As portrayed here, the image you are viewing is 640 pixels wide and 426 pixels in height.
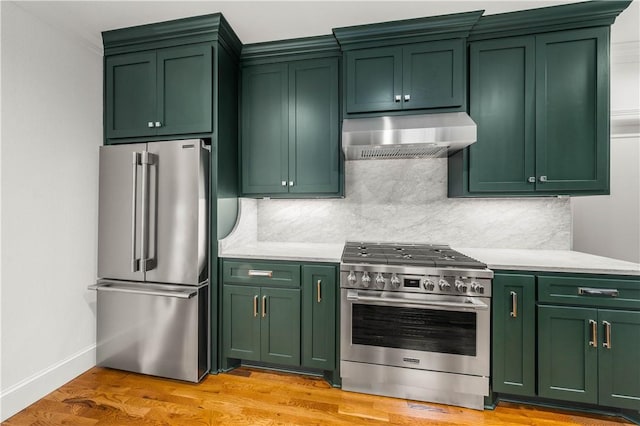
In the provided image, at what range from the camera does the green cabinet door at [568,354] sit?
6.11ft

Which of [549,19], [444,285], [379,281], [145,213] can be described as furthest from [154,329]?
[549,19]

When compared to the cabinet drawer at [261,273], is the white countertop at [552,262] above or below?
above

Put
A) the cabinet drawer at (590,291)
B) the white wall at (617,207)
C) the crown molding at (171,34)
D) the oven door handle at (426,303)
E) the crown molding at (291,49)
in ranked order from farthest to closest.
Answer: the white wall at (617,207), the crown molding at (291,49), the crown molding at (171,34), the oven door handle at (426,303), the cabinet drawer at (590,291)

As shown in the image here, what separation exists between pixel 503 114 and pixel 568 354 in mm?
1678

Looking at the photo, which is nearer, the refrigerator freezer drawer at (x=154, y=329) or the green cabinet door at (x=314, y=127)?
the refrigerator freezer drawer at (x=154, y=329)

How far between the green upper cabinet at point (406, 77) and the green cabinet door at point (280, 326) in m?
1.55

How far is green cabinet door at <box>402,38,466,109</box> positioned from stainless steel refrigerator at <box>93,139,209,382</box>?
1660 mm

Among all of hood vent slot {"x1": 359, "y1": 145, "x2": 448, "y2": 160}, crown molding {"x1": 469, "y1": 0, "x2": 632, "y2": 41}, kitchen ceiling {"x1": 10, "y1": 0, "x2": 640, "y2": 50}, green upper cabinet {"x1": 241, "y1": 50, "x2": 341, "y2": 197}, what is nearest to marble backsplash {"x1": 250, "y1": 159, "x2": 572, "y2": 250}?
hood vent slot {"x1": 359, "y1": 145, "x2": 448, "y2": 160}

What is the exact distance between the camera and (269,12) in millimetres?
2178

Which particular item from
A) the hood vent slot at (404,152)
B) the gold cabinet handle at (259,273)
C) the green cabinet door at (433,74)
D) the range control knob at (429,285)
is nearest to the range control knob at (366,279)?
the range control knob at (429,285)

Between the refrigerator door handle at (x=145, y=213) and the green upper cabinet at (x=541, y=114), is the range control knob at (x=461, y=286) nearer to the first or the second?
the green upper cabinet at (x=541, y=114)

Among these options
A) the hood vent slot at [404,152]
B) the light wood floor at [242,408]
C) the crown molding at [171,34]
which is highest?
the crown molding at [171,34]

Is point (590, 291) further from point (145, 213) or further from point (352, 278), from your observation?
point (145, 213)

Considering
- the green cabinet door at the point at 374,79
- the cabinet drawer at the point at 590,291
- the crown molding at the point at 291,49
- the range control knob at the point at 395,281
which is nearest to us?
the cabinet drawer at the point at 590,291
